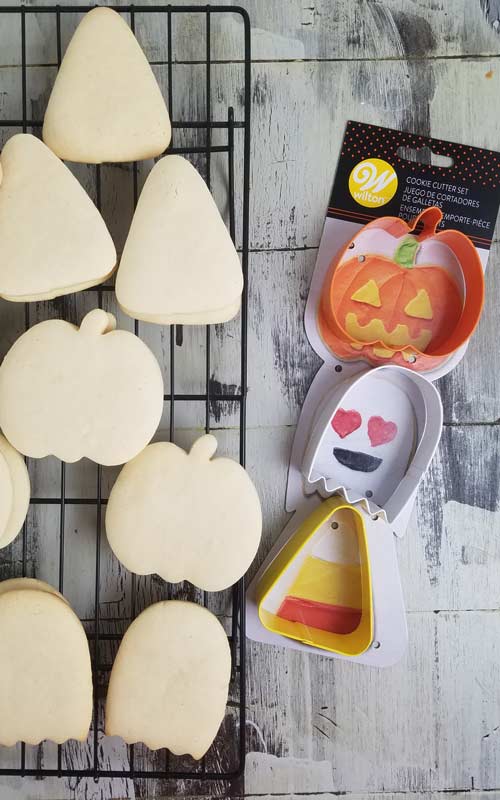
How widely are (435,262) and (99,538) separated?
0.61m

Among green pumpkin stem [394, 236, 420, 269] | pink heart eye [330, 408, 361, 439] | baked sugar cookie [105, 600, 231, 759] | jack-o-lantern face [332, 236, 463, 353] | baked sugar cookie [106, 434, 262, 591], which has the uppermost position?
green pumpkin stem [394, 236, 420, 269]

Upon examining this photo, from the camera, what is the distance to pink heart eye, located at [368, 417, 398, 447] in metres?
0.97

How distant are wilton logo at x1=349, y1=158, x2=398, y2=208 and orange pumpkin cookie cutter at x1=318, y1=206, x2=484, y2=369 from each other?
0.05 meters

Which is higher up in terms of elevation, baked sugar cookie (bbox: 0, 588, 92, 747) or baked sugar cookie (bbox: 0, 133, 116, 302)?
baked sugar cookie (bbox: 0, 133, 116, 302)

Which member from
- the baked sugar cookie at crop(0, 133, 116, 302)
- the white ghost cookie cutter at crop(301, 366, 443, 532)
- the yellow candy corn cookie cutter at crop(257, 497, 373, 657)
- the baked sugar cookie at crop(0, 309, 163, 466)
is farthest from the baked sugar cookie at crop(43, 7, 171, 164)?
the yellow candy corn cookie cutter at crop(257, 497, 373, 657)

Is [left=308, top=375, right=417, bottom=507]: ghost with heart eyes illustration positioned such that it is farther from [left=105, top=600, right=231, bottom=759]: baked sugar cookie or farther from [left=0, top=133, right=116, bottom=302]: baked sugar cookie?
[left=0, top=133, right=116, bottom=302]: baked sugar cookie

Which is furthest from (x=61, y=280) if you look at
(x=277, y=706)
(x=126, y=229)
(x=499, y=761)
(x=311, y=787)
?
(x=499, y=761)

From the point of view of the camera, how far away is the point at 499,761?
1.01m

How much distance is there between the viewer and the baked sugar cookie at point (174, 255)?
81cm

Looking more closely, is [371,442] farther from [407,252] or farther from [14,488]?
[14,488]

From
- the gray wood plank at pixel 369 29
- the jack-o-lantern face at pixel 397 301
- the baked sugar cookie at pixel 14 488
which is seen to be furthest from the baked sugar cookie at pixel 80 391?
the gray wood plank at pixel 369 29

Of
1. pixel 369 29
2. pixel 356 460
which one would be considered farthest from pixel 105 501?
pixel 369 29

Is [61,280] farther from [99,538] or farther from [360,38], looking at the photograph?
[360,38]

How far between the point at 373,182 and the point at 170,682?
73cm
